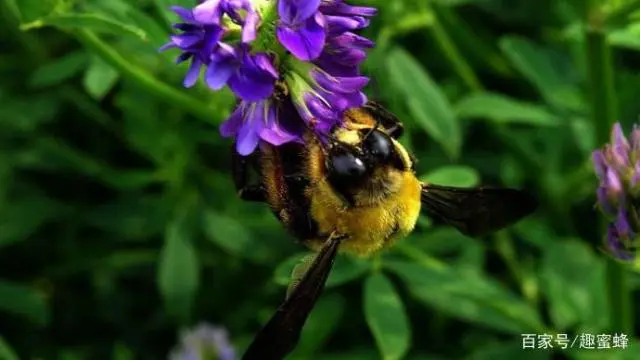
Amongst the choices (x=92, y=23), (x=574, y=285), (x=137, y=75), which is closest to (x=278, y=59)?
(x=92, y=23)

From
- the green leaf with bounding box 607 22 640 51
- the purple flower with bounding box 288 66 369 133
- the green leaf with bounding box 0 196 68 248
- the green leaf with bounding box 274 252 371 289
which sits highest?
the purple flower with bounding box 288 66 369 133

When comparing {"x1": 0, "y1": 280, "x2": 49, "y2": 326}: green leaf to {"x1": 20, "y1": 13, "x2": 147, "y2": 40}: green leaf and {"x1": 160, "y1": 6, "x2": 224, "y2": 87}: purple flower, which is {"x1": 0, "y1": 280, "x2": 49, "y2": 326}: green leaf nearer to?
{"x1": 20, "y1": 13, "x2": 147, "y2": 40}: green leaf

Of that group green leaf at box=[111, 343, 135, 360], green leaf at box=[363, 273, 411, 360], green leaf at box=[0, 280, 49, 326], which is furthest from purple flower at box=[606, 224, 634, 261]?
green leaf at box=[0, 280, 49, 326]

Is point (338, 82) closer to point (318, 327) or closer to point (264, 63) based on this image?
point (264, 63)

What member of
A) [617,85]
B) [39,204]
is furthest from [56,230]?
[617,85]

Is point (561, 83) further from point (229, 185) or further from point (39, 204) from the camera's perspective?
point (39, 204)

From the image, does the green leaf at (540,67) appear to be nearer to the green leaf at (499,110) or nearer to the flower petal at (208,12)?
the green leaf at (499,110)
